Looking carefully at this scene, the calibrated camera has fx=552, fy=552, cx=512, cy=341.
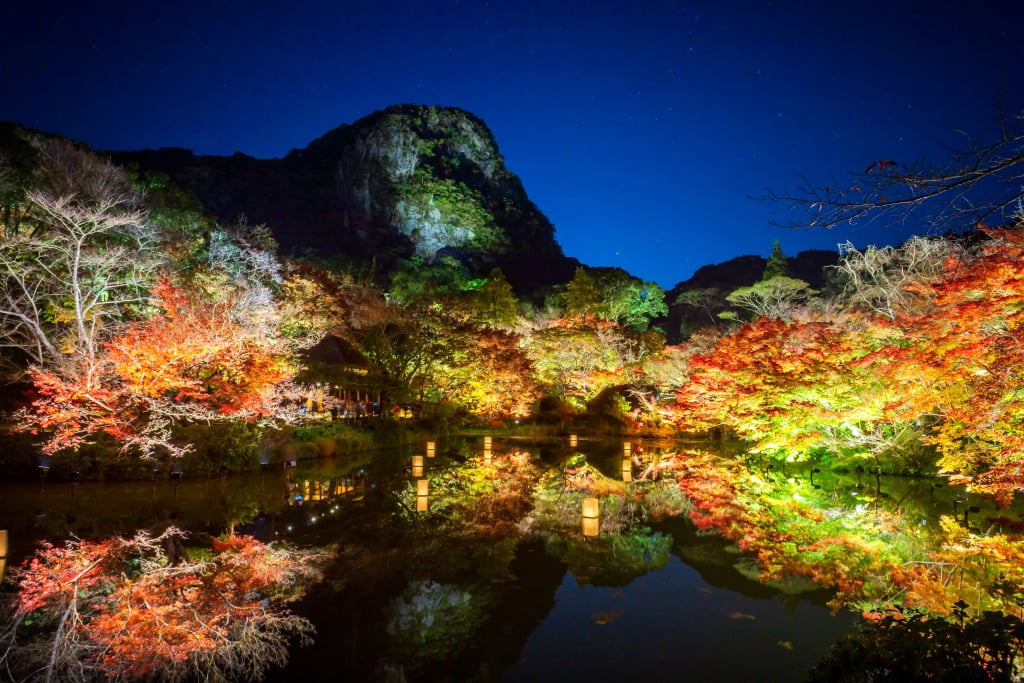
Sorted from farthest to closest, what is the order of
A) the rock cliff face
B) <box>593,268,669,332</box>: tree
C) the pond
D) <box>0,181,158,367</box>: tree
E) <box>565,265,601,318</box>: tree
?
the rock cliff face
<box>593,268,669,332</box>: tree
<box>565,265,601,318</box>: tree
<box>0,181,158,367</box>: tree
the pond

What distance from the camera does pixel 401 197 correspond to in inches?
1877

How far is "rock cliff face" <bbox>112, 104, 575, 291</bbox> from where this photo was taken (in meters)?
47.2

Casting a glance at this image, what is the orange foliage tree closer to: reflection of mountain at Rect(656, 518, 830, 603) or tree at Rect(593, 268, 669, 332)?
reflection of mountain at Rect(656, 518, 830, 603)

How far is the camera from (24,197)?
12539 millimetres

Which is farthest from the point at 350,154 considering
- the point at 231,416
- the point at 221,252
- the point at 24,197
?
the point at 231,416

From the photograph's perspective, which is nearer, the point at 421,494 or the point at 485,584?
the point at 485,584

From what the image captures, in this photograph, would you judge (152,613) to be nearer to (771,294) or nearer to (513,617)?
(513,617)

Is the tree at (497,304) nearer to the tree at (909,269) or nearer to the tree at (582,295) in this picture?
the tree at (582,295)

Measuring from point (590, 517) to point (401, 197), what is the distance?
1734 inches

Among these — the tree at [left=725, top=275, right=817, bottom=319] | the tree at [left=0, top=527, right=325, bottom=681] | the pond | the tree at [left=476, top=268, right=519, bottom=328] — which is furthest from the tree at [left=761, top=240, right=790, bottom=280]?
the tree at [left=0, top=527, right=325, bottom=681]

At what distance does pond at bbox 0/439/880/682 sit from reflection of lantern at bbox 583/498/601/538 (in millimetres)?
126

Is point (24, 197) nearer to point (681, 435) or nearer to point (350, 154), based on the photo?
point (681, 435)

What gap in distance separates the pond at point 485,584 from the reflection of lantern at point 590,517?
13 cm

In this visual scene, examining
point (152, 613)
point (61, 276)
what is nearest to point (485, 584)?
point (152, 613)
